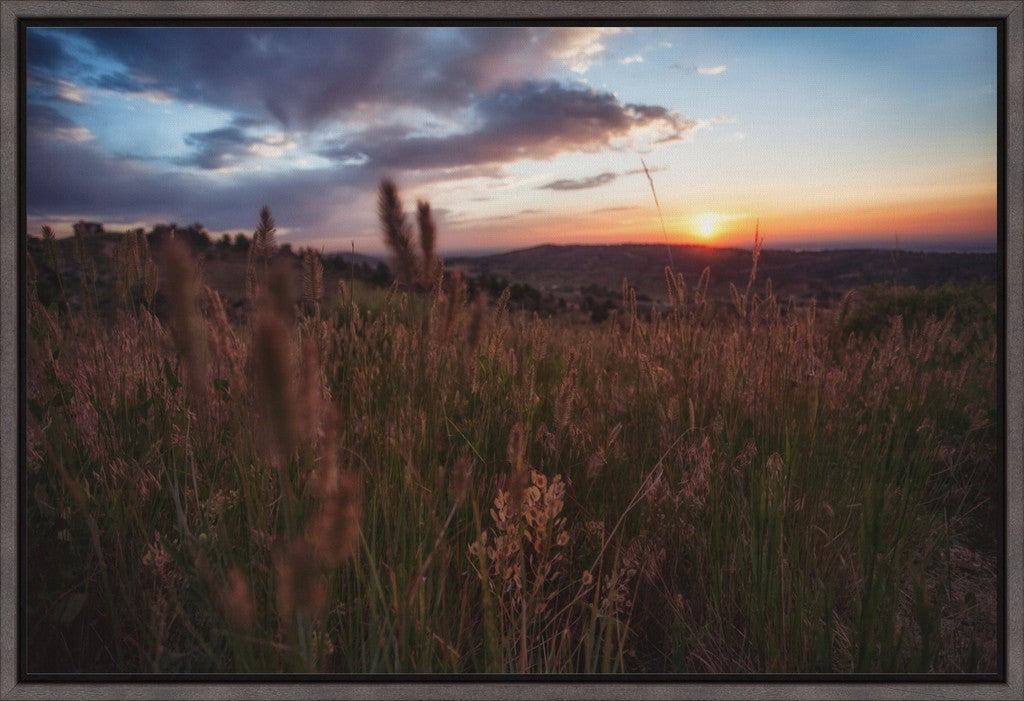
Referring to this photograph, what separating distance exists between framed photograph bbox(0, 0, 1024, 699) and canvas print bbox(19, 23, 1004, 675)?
0.04 ft

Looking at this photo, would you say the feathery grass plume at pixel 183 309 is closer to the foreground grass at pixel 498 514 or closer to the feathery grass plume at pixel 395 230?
the foreground grass at pixel 498 514

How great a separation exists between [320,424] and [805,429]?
1.47m

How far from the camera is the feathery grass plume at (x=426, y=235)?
1.48m

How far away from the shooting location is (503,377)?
84.7 inches

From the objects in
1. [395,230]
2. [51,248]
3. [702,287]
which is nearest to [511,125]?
[395,230]

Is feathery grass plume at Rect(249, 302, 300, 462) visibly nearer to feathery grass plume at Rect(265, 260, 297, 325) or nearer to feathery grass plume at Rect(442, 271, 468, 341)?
feathery grass plume at Rect(265, 260, 297, 325)

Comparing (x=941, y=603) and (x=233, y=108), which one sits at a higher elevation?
(x=233, y=108)

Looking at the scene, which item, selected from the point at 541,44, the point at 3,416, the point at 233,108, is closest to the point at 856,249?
the point at 541,44

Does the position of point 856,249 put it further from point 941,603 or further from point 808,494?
point 941,603

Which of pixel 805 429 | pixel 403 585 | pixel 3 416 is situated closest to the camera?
pixel 403 585

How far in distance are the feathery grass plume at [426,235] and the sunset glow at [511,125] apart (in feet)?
1.43

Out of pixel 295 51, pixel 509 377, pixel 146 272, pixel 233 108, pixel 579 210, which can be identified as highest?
pixel 295 51

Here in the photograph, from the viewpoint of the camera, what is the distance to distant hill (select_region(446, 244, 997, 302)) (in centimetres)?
224

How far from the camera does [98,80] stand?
6.17 ft
